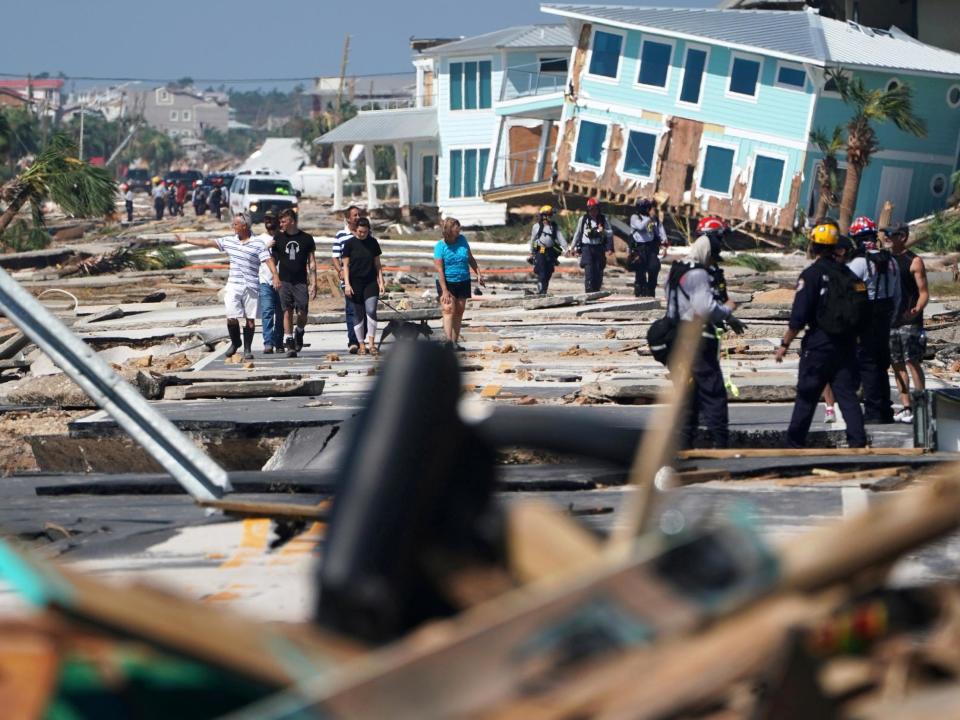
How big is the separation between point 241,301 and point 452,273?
7.73 feet

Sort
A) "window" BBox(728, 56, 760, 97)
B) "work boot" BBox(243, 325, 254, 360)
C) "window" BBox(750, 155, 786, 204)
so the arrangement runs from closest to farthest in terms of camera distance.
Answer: "work boot" BBox(243, 325, 254, 360)
"window" BBox(750, 155, 786, 204)
"window" BBox(728, 56, 760, 97)

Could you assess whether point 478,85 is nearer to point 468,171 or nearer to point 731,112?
point 468,171

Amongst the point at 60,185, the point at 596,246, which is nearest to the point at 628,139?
the point at 596,246

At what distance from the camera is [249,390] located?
12.7 metres

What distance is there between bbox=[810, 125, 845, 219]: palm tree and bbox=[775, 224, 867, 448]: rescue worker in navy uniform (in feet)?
94.5

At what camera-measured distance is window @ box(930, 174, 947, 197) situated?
4397cm

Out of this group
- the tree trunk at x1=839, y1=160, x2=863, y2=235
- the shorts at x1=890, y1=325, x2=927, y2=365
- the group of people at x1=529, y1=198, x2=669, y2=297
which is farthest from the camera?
the tree trunk at x1=839, y1=160, x2=863, y2=235

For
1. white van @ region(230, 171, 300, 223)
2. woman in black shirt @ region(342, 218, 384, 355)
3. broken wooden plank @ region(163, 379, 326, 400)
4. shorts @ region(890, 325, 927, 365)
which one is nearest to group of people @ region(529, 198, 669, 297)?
woman in black shirt @ region(342, 218, 384, 355)

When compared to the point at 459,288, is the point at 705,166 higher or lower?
lower

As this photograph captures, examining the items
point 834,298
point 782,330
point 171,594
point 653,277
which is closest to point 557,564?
point 171,594

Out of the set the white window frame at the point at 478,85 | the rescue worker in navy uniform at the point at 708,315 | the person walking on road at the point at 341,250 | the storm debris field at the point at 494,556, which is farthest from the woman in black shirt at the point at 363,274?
the white window frame at the point at 478,85

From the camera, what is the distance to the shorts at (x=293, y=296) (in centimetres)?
1616

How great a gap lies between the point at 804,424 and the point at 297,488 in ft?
12.8

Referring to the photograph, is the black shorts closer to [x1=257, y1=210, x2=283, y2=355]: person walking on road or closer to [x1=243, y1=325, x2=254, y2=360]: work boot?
[x1=257, y1=210, x2=283, y2=355]: person walking on road
